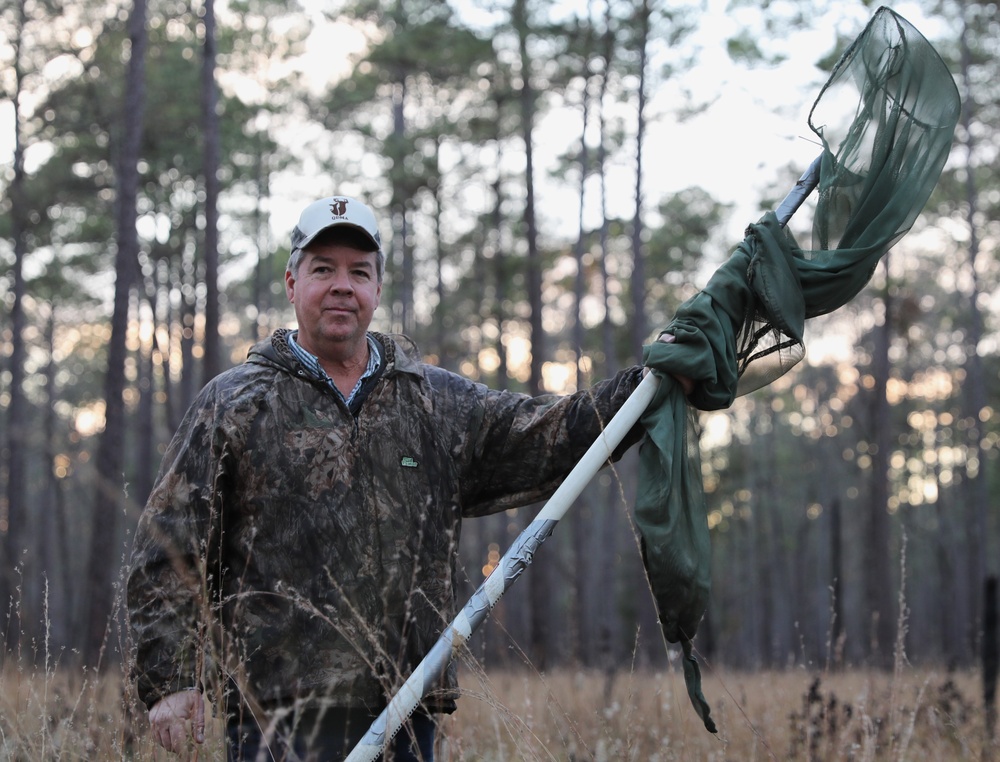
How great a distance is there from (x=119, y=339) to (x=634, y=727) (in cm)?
963

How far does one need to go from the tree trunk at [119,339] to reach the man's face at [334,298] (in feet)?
32.5

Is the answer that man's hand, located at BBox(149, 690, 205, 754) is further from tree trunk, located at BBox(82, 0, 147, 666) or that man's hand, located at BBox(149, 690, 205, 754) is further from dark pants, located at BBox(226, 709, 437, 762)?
tree trunk, located at BBox(82, 0, 147, 666)

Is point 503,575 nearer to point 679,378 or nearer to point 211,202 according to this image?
point 679,378

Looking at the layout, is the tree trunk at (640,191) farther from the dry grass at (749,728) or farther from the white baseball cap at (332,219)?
the white baseball cap at (332,219)

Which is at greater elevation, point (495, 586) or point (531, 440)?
point (531, 440)

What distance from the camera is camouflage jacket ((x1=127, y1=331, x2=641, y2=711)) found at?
2955 mm

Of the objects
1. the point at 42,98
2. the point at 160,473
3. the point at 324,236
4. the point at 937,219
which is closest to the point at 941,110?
the point at 324,236

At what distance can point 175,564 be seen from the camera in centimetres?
300

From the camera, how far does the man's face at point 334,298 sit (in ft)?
10.6

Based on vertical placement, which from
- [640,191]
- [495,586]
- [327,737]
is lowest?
[327,737]

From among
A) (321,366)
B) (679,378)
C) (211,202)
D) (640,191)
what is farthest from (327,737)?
(640,191)

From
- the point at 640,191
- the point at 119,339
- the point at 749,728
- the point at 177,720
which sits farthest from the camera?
the point at 640,191

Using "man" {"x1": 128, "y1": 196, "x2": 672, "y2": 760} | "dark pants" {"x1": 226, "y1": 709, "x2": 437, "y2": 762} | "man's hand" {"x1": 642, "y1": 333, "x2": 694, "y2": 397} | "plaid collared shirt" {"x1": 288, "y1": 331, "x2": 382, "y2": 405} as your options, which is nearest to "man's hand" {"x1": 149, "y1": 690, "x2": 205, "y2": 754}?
"man" {"x1": 128, "y1": 196, "x2": 672, "y2": 760}

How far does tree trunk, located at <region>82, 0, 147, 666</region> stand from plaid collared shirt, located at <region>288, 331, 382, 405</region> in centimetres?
989
